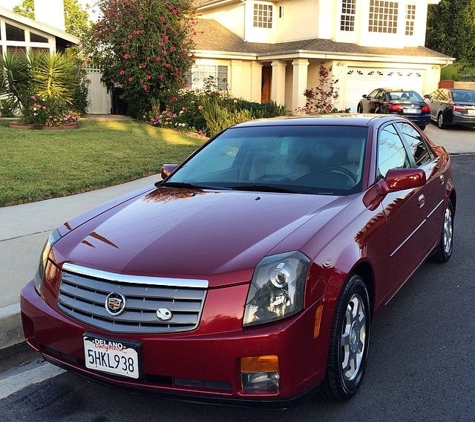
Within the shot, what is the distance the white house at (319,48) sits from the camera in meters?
26.0

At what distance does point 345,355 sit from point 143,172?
7.85 metres

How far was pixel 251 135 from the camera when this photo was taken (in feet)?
15.8

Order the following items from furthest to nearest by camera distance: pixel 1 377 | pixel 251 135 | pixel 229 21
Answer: pixel 229 21 → pixel 251 135 → pixel 1 377

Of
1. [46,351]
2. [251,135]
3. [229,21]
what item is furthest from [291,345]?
[229,21]

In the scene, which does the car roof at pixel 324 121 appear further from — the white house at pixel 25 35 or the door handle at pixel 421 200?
the white house at pixel 25 35

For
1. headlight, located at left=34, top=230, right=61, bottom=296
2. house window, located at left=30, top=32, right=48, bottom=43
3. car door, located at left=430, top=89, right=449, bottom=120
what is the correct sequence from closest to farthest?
headlight, located at left=34, top=230, right=61, bottom=296 → house window, located at left=30, top=32, right=48, bottom=43 → car door, located at left=430, top=89, right=449, bottom=120

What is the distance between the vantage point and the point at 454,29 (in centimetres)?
4144

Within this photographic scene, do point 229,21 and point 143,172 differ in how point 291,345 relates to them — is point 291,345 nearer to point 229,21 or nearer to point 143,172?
point 143,172

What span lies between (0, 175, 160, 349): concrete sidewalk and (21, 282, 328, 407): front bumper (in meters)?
1.62

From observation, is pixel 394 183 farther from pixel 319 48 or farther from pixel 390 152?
pixel 319 48

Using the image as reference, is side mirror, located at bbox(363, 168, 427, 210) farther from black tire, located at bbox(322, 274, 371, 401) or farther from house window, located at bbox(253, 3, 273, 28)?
house window, located at bbox(253, 3, 273, 28)

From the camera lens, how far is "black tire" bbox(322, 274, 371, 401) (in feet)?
10.2

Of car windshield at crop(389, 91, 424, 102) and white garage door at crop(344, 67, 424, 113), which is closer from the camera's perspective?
car windshield at crop(389, 91, 424, 102)

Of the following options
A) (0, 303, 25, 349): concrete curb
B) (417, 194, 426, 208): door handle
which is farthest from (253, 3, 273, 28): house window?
(0, 303, 25, 349): concrete curb
